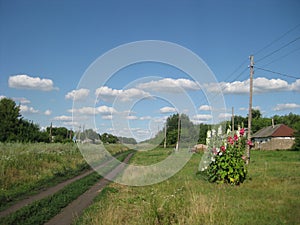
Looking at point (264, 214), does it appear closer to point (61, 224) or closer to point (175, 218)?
point (175, 218)

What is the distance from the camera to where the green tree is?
4409cm

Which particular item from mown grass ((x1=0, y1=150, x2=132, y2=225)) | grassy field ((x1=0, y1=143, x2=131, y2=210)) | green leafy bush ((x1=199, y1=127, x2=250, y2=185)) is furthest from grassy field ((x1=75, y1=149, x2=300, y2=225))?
grassy field ((x1=0, y1=143, x2=131, y2=210))

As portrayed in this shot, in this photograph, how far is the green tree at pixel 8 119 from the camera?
145ft

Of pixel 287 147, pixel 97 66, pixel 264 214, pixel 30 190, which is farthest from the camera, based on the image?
pixel 287 147

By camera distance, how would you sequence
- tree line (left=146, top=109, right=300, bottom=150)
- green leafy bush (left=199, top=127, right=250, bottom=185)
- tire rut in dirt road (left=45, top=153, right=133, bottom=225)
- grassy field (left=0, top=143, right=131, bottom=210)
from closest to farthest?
1. tire rut in dirt road (left=45, top=153, right=133, bottom=225)
2. grassy field (left=0, top=143, right=131, bottom=210)
3. green leafy bush (left=199, top=127, right=250, bottom=185)
4. tree line (left=146, top=109, right=300, bottom=150)

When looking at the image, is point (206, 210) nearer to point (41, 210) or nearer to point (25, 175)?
point (41, 210)

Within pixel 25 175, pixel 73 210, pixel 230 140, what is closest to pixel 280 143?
pixel 230 140

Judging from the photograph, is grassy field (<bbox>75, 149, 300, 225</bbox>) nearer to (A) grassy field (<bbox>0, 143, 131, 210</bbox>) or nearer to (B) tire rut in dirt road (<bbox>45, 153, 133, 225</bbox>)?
(B) tire rut in dirt road (<bbox>45, 153, 133, 225</bbox>)

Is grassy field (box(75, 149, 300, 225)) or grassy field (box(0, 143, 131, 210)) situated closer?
grassy field (box(75, 149, 300, 225))

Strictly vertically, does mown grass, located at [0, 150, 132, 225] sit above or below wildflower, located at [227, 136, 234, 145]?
below

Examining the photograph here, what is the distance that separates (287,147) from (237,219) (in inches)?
2505

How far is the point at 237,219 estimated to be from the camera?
22.1 ft

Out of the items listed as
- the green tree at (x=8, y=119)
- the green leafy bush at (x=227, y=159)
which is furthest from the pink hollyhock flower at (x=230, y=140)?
the green tree at (x=8, y=119)

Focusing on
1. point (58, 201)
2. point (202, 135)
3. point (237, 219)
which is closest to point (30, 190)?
point (58, 201)
